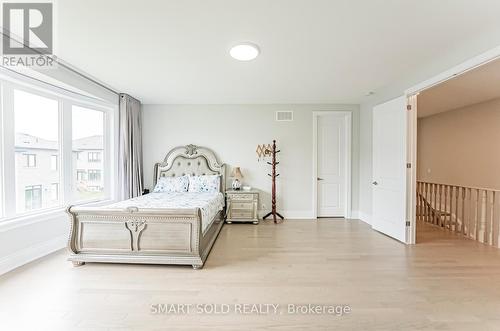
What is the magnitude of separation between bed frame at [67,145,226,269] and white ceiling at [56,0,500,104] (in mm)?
1890

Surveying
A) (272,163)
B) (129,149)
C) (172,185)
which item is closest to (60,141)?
(129,149)

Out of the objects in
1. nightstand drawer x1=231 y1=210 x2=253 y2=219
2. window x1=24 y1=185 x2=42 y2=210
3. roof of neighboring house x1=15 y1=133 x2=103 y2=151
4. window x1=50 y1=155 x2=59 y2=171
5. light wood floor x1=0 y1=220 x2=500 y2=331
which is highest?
roof of neighboring house x1=15 y1=133 x2=103 y2=151

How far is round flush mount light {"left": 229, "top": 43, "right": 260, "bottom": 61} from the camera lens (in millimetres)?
2676

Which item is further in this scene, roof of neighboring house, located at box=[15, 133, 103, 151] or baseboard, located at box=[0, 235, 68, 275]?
roof of neighboring house, located at box=[15, 133, 103, 151]

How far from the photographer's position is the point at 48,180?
3.58 m

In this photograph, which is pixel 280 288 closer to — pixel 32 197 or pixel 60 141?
pixel 32 197

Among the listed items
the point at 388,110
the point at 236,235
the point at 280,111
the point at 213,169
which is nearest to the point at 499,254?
the point at 388,110

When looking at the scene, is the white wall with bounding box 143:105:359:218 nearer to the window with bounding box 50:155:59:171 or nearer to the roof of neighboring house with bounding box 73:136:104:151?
the roof of neighboring house with bounding box 73:136:104:151

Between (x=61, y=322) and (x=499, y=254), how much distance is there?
200 inches

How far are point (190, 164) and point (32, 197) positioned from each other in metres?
2.59

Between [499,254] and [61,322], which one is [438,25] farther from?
[61,322]

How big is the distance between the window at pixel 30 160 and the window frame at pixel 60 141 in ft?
0.70

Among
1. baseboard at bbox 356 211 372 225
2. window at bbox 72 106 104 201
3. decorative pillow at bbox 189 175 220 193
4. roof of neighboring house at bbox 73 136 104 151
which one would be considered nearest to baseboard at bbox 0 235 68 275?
window at bbox 72 106 104 201

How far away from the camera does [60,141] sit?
12.2 ft
